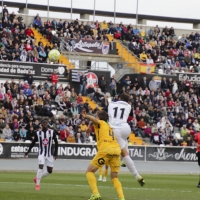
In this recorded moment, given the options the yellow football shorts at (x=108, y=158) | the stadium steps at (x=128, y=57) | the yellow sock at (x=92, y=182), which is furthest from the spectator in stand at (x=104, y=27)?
the yellow sock at (x=92, y=182)

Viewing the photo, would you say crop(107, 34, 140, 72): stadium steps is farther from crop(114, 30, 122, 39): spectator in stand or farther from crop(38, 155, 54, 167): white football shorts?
crop(38, 155, 54, 167): white football shorts

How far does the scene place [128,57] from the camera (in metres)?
52.6

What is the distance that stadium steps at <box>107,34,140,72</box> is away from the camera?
51.4 meters

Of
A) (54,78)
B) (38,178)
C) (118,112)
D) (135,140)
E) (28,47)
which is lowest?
(135,140)

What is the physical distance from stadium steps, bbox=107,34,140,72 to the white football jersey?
32689 mm

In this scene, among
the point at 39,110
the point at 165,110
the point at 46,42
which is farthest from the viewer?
the point at 46,42

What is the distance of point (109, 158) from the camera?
48.5 ft

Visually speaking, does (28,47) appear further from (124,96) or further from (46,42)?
(124,96)

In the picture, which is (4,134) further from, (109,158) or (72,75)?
(109,158)

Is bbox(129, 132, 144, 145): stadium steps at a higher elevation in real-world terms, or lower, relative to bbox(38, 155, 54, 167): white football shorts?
lower

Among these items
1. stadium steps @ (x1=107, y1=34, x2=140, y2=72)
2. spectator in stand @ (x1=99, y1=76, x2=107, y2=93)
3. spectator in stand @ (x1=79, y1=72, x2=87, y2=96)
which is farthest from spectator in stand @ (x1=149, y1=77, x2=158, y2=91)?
spectator in stand @ (x1=79, y1=72, x2=87, y2=96)

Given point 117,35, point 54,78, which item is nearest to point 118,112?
point 54,78

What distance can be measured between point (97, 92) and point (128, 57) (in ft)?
28.1

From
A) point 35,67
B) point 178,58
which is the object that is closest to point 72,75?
point 35,67
